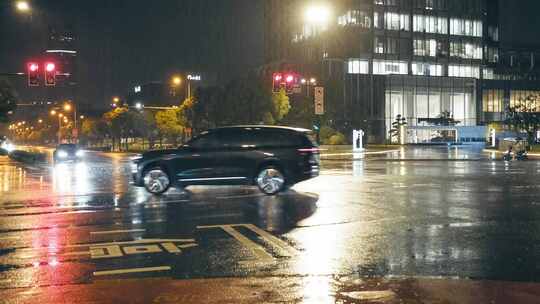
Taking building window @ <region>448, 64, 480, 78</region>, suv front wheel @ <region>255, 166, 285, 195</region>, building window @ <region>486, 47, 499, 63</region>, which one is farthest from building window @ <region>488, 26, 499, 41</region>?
suv front wheel @ <region>255, 166, 285, 195</region>

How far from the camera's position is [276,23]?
114312 millimetres

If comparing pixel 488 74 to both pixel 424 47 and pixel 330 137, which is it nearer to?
pixel 424 47

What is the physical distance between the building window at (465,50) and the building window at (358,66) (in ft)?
55.3

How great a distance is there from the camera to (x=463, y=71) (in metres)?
102

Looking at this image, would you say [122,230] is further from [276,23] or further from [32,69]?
[276,23]

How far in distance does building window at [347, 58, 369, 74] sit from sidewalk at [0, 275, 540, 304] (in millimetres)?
88367

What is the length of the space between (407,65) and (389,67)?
3.71m

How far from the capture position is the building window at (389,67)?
94938mm

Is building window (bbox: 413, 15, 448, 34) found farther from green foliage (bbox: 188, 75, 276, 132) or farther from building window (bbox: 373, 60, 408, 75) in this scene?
green foliage (bbox: 188, 75, 276, 132)

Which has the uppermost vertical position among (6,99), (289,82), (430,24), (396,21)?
(396,21)

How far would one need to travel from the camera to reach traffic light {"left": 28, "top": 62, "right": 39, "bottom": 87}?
92.0 feet

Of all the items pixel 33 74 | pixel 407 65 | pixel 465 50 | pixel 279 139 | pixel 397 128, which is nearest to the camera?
pixel 279 139

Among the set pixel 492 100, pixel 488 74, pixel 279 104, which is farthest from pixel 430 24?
pixel 279 104

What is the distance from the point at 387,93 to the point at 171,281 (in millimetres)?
91009
